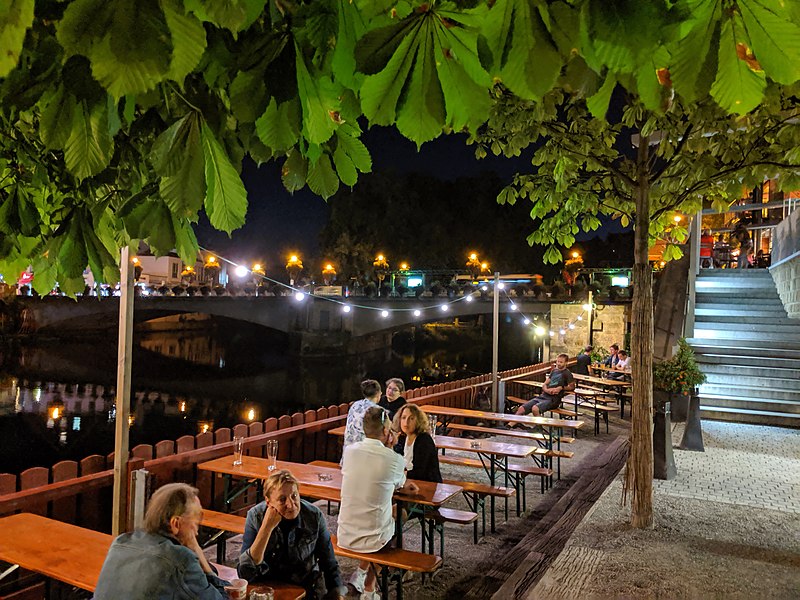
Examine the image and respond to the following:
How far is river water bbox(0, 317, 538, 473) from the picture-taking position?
62.4 ft

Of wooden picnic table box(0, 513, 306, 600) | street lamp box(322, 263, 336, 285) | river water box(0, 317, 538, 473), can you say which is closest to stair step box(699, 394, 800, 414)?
wooden picnic table box(0, 513, 306, 600)

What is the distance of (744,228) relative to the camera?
2052 cm

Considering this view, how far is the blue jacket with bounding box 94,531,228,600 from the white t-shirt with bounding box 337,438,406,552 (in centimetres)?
155

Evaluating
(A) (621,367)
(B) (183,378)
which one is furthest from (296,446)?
(B) (183,378)

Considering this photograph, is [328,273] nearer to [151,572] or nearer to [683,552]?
[683,552]

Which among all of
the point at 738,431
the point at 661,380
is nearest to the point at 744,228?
the point at 738,431

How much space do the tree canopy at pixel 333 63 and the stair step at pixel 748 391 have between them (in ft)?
40.0

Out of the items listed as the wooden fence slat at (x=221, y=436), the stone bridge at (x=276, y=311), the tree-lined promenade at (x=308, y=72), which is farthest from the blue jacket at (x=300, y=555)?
the stone bridge at (x=276, y=311)

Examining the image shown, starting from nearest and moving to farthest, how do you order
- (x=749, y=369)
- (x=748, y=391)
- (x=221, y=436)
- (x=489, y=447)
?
1. (x=221, y=436)
2. (x=489, y=447)
3. (x=748, y=391)
4. (x=749, y=369)

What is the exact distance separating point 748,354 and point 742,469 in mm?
5678

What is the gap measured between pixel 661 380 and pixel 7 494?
24.1 ft

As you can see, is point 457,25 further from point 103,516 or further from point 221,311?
point 221,311

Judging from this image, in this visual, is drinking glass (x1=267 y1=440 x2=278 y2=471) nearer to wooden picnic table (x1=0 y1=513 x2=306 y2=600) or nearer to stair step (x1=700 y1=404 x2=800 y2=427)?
wooden picnic table (x1=0 y1=513 x2=306 y2=600)

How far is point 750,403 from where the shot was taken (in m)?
11.5
